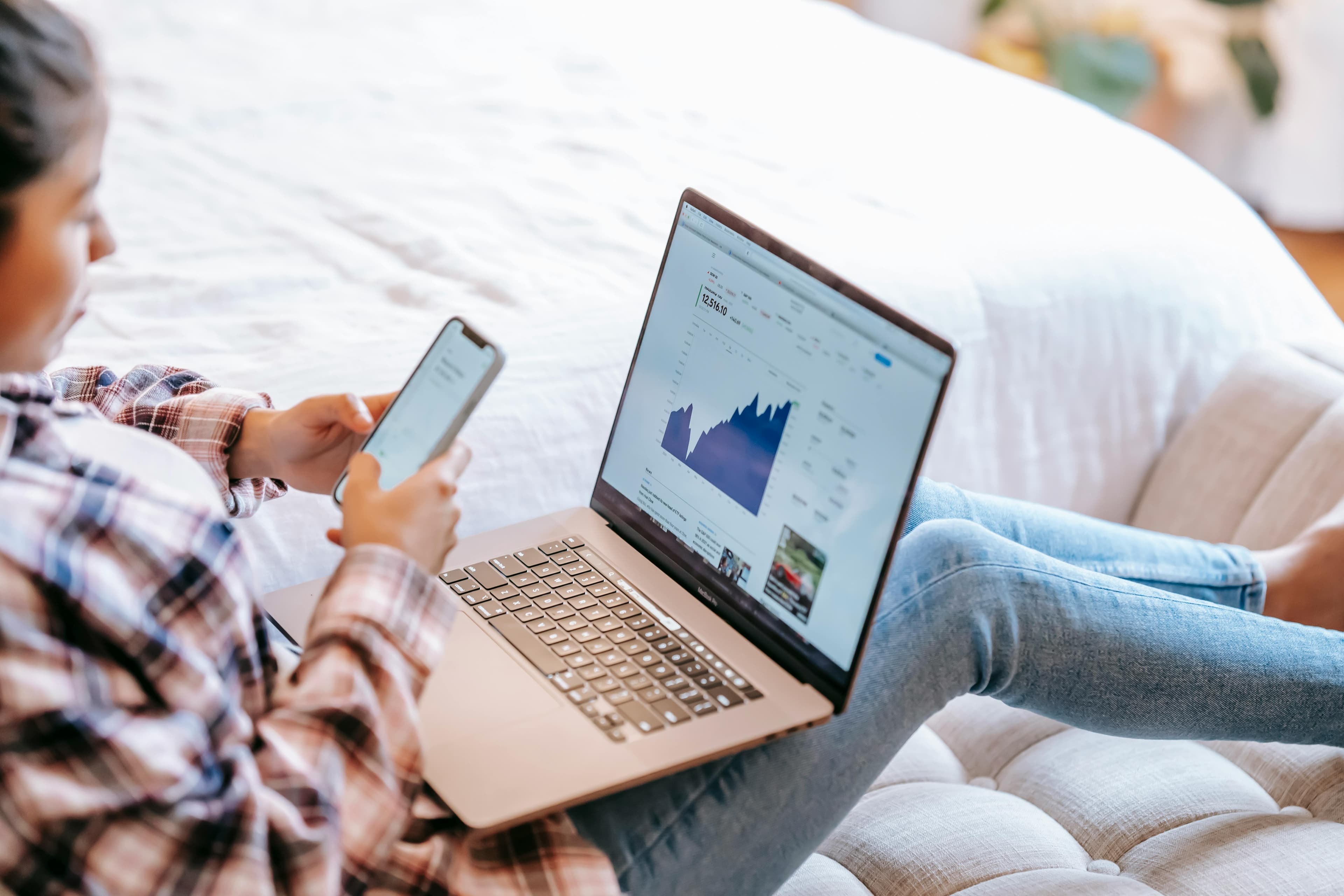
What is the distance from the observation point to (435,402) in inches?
31.2

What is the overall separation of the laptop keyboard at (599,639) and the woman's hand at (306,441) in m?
0.13

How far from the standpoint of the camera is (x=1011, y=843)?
3.16 ft

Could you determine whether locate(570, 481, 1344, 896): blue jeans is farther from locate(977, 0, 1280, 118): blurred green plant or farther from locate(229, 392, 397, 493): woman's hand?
locate(977, 0, 1280, 118): blurred green plant

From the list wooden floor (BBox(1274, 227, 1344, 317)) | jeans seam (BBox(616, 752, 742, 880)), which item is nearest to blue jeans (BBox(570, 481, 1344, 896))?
jeans seam (BBox(616, 752, 742, 880))

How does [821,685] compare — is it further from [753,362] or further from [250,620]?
[250,620]

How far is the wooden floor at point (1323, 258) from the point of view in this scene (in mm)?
2883

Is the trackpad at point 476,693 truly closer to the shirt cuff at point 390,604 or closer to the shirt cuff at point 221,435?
the shirt cuff at point 390,604

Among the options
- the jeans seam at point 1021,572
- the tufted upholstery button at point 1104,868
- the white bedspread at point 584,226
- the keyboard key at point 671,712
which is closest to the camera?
the keyboard key at point 671,712

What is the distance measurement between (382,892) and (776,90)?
1503mm

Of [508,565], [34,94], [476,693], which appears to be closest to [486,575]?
[508,565]

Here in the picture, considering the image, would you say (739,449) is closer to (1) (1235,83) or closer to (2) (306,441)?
(2) (306,441)

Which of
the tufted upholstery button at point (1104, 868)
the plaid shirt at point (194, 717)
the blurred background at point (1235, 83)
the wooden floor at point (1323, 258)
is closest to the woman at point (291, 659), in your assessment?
the plaid shirt at point (194, 717)

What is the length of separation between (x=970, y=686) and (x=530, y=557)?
0.34 m

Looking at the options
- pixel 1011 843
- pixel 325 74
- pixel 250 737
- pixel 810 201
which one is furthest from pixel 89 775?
pixel 325 74
